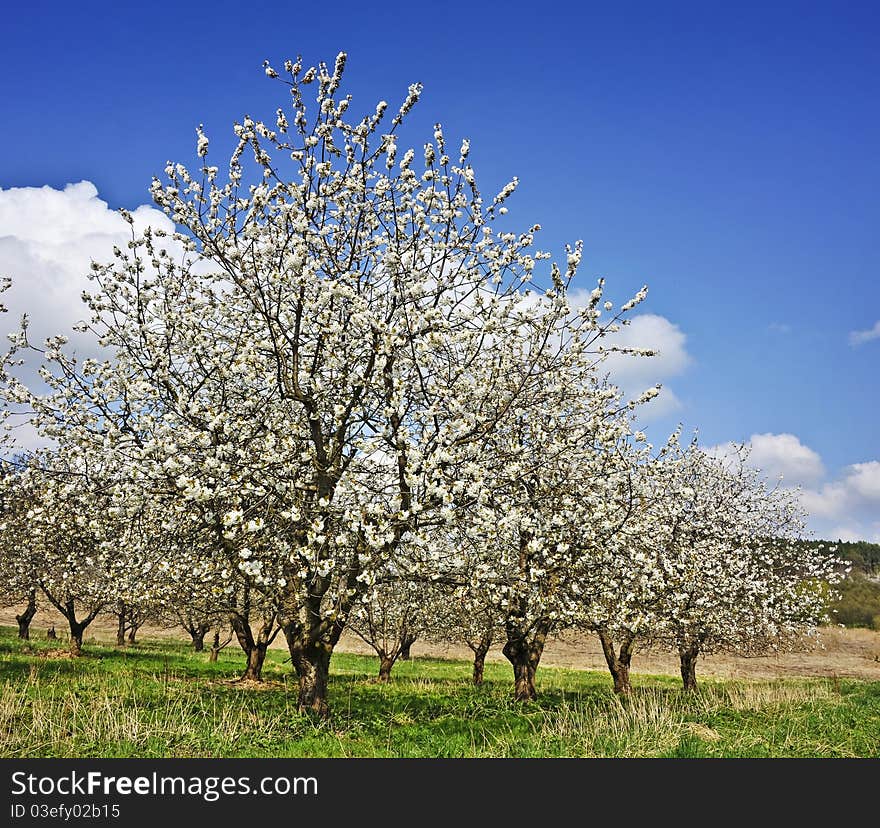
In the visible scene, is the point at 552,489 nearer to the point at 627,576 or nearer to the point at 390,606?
the point at 627,576

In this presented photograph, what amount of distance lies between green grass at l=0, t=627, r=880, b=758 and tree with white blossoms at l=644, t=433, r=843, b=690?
2.69m

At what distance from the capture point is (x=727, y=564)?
21.9 m

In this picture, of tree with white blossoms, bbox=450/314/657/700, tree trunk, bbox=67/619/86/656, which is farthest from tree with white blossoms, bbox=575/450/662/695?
tree trunk, bbox=67/619/86/656

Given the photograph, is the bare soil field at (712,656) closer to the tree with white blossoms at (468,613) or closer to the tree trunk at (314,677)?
the tree with white blossoms at (468,613)

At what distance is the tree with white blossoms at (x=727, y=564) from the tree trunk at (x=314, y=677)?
7726mm

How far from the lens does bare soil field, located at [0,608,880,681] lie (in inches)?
1596

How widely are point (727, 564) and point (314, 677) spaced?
49.8 feet

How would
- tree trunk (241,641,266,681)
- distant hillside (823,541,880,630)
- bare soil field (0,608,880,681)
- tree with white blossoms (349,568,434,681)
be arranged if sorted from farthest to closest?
distant hillside (823,541,880,630)
bare soil field (0,608,880,681)
tree trunk (241,641,266,681)
tree with white blossoms (349,568,434,681)

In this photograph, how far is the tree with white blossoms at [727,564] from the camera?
18141 mm

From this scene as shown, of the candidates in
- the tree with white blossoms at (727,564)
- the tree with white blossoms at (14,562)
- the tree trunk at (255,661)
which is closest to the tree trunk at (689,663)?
the tree with white blossoms at (727,564)

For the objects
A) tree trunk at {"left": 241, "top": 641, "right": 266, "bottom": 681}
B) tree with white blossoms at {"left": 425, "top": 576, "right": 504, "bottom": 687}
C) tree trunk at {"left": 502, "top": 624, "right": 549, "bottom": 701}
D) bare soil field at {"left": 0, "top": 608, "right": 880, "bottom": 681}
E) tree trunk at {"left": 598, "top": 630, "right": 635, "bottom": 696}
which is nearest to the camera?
tree with white blossoms at {"left": 425, "top": 576, "right": 504, "bottom": 687}

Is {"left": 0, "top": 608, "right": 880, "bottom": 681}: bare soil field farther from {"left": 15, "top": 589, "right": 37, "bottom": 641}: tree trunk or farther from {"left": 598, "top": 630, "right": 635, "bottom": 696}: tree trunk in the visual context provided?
{"left": 598, "top": 630, "right": 635, "bottom": 696}: tree trunk

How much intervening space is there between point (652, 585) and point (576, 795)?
771 centimetres

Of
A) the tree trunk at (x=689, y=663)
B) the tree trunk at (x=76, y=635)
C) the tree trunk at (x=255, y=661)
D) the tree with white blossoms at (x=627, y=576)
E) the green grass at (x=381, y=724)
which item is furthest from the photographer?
the tree trunk at (x=76, y=635)
